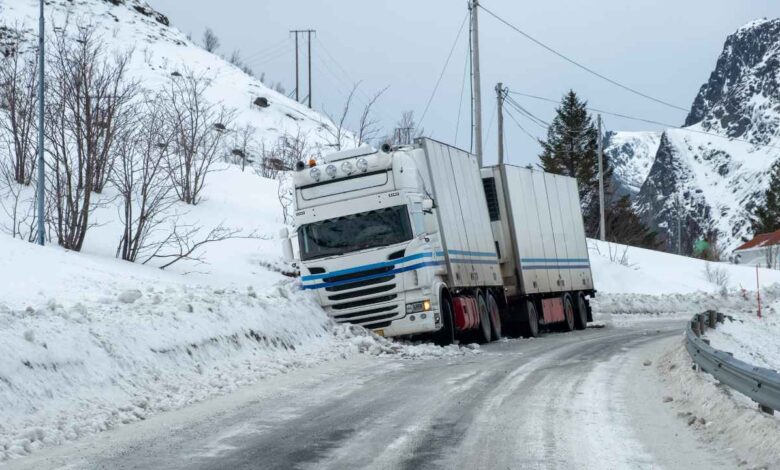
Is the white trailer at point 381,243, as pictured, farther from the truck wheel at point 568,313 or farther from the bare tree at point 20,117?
the bare tree at point 20,117

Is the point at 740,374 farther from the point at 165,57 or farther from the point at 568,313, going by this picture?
the point at 165,57

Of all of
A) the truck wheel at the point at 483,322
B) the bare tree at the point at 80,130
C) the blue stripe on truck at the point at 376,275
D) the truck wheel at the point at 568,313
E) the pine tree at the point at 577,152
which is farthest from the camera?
the pine tree at the point at 577,152

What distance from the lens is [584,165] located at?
86250 millimetres

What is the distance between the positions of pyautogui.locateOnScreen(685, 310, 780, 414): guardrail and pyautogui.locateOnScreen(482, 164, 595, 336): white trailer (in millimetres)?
10752

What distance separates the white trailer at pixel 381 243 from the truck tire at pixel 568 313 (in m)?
8.85

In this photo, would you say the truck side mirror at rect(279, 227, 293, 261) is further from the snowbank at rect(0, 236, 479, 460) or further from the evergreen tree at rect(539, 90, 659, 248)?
the evergreen tree at rect(539, 90, 659, 248)

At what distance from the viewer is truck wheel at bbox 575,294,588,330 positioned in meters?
29.6

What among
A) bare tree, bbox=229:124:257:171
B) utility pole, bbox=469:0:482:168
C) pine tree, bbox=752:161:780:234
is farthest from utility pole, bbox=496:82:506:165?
pine tree, bbox=752:161:780:234

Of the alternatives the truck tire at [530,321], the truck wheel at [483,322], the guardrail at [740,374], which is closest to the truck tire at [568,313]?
the truck tire at [530,321]

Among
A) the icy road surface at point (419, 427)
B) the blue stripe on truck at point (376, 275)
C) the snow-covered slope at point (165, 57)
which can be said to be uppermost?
the snow-covered slope at point (165, 57)

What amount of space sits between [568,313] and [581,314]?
4.19ft

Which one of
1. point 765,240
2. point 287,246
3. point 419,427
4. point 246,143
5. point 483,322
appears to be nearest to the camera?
point 419,427

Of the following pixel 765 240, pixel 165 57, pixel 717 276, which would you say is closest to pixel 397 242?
pixel 717 276

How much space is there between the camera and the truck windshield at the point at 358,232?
18719 millimetres
